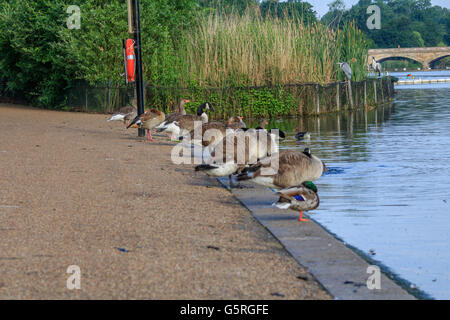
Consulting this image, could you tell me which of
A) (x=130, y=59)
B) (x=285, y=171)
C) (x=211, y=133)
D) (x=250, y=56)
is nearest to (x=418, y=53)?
(x=250, y=56)

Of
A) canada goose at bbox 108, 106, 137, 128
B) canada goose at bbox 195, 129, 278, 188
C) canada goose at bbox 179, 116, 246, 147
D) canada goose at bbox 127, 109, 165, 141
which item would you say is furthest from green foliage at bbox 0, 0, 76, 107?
canada goose at bbox 195, 129, 278, 188

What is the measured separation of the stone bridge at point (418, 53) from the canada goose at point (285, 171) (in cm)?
12385

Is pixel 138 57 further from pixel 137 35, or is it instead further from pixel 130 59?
pixel 130 59

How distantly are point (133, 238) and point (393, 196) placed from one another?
4.55 m

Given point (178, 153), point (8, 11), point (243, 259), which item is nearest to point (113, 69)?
point (8, 11)

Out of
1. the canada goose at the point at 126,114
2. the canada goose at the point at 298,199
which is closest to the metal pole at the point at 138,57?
the canada goose at the point at 126,114

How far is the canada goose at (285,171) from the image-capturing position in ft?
27.6

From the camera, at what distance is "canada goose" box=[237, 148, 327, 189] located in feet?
27.6

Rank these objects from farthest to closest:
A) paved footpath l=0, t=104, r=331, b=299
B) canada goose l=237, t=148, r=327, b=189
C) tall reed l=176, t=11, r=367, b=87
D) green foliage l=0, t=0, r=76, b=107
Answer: green foliage l=0, t=0, r=76, b=107 → tall reed l=176, t=11, r=367, b=87 → canada goose l=237, t=148, r=327, b=189 → paved footpath l=0, t=104, r=331, b=299

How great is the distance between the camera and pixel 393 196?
31.3ft

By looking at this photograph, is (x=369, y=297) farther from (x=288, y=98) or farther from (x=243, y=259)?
(x=288, y=98)

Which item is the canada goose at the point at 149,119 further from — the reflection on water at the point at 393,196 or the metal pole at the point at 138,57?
the reflection on water at the point at 393,196

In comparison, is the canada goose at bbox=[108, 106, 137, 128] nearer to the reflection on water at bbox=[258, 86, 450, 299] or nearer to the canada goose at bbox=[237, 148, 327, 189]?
the reflection on water at bbox=[258, 86, 450, 299]

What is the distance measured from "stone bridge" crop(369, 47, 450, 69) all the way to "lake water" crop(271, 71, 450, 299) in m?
114
